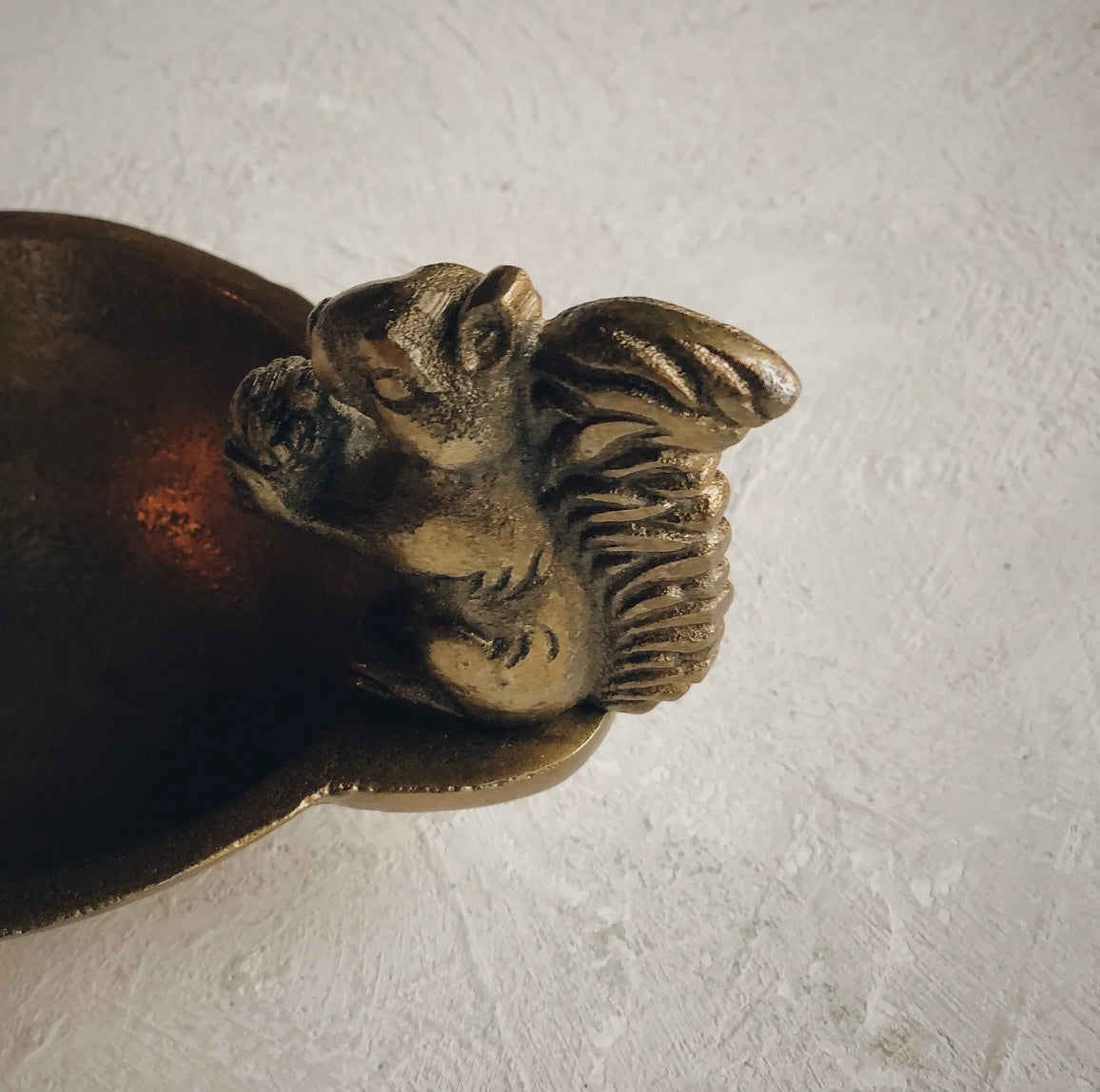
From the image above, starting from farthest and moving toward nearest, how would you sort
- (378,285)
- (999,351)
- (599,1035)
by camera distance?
1. (999,351)
2. (599,1035)
3. (378,285)

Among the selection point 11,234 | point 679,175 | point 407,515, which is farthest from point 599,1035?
point 679,175

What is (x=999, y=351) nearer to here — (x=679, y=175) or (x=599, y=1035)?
(x=679, y=175)

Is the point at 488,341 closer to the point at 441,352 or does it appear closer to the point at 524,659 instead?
the point at 441,352

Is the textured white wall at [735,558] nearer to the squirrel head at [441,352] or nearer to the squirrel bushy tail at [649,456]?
the squirrel bushy tail at [649,456]

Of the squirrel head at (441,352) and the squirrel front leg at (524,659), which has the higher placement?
the squirrel head at (441,352)

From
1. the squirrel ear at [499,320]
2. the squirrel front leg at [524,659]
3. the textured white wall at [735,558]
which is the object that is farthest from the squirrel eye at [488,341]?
the textured white wall at [735,558]

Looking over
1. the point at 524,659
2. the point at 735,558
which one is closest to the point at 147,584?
the point at 524,659

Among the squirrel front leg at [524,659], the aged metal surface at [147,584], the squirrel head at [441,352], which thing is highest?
the squirrel head at [441,352]
